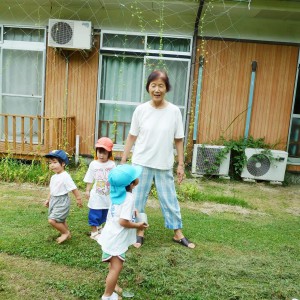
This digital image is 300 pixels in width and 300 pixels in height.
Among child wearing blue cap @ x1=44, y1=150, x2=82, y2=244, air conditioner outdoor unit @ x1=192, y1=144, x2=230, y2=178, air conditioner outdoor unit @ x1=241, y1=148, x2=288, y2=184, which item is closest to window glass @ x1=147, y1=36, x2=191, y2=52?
air conditioner outdoor unit @ x1=192, y1=144, x2=230, y2=178

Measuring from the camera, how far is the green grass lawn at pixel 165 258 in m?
2.70

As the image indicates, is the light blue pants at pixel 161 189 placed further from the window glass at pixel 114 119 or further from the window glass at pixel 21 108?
the window glass at pixel 21 108

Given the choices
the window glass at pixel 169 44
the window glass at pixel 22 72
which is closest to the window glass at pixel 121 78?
the window glass at pixel 169 44

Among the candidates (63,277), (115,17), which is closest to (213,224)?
(63,277)

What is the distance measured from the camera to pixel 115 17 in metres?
6.85

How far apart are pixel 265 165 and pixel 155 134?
3984mm

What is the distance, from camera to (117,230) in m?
2.50

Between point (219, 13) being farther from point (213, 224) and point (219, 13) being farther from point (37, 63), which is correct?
point (213, 224)

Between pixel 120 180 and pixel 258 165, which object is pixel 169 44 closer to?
pixel 258 165

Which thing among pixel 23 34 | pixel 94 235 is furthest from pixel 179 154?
pixel 23 34

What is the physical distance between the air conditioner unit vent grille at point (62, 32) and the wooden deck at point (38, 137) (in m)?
1.41

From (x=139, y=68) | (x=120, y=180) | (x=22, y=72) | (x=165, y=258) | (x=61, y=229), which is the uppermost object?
(x=139, y=68)

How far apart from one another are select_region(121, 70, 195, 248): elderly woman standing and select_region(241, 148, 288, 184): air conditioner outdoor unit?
354 centimetres

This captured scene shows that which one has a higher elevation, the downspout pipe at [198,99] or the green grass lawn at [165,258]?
the downspout pipe at [198,99]
